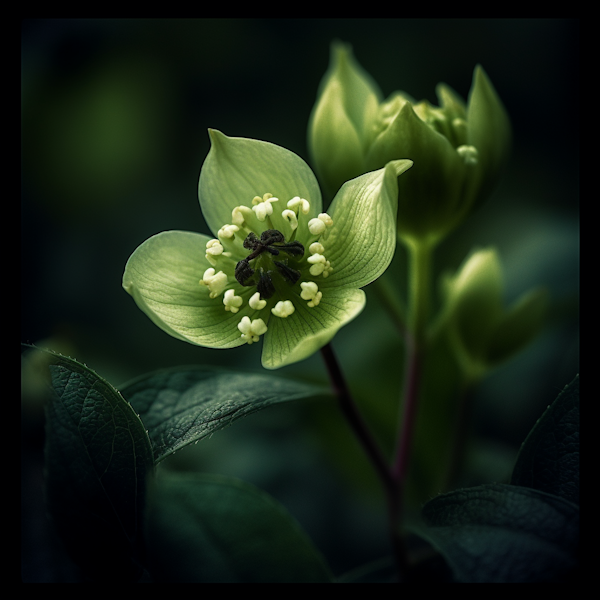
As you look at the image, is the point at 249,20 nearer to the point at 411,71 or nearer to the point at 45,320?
the point at 411,71

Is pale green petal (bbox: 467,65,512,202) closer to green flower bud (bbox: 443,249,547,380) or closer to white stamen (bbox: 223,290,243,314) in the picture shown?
green flower bud (bbox: 443,249,547,380)

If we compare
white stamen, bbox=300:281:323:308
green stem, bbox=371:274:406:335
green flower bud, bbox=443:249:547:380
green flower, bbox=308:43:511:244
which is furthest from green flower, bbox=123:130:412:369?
green flower bud, bbox=443:249:547:380

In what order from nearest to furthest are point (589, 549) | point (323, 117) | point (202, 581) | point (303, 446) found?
point (589, 549) < point (202, 581) < point (323, 117) < point (303, 446)

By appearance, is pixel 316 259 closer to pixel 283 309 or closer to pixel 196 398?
pixel 283 309

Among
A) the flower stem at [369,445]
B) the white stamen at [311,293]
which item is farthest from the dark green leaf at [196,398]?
the white stamen at [311,293]

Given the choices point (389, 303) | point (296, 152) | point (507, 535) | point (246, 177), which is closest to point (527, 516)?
point (507, 535)

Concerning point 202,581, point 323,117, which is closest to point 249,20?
point 323,117
